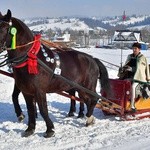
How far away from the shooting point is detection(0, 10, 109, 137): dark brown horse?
243 inches

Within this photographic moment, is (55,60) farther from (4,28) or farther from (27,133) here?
(27,133)

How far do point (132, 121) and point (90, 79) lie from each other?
1307 mm

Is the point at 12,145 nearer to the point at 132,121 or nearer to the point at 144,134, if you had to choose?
the point at 144,134

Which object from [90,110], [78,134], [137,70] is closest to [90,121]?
[90,110]

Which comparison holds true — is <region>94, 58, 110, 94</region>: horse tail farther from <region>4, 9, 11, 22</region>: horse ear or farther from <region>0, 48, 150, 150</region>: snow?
<region>4, 9, 11, 22</region>: horse ear

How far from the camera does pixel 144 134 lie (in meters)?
6.31

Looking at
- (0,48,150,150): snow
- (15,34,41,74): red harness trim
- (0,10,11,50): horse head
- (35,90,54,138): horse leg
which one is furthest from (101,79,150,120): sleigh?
(0,10,11,50): horse head

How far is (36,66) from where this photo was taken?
6324mm

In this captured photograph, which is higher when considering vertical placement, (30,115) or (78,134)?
(30,115)

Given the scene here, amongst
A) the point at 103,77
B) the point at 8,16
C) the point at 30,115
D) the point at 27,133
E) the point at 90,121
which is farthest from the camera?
the point at 103,77

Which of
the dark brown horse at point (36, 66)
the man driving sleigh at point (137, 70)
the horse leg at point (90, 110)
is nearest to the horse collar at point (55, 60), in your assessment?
the dark brown horse at point (36, 66)

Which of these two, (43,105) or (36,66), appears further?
(43,105)

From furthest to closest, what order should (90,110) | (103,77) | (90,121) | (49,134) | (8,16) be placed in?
(103,77)
(90,110)
(90,121)
(49,134)
(8,16)

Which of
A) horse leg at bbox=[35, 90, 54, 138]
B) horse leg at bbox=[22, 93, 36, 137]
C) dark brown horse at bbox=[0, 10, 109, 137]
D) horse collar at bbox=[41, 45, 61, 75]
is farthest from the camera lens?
horse leg at bbox=[22, 93, 36, 137]
